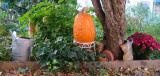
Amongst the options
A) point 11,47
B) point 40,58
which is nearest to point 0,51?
point 11,47

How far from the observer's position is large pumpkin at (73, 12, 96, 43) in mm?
3469

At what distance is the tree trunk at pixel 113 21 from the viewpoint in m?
3.47

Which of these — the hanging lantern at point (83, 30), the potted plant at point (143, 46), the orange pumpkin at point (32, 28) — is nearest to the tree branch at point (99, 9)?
the hanging lantern at point (83, 30)

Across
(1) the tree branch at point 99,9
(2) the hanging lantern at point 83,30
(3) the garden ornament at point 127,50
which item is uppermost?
(1) the tree branch at point 99,9

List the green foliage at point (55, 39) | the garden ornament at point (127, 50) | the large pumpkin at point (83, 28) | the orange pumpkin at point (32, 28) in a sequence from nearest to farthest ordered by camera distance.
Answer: the green foliage at point (55, 39) < the large pumpkin at point (83, 28) < the garden ornament at point (127, 50) < the orange pumpkin at point (32, 28)

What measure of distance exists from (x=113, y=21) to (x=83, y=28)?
0.34m

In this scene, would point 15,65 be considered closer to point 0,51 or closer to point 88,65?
point 0,51

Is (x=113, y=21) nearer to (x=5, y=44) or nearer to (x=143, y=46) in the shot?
(x=143, y=46)

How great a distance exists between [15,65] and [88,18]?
3.09 feet

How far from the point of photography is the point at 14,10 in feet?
21.1

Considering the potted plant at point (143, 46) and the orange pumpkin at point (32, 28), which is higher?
the orange pumpkin at point (32, 28)

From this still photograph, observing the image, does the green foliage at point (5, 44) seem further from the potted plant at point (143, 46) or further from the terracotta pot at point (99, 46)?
the potted plant at point (143, 46)

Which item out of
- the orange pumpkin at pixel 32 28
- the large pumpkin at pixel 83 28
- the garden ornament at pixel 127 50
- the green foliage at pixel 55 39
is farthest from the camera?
the orange pumpkin at pixel 32 28

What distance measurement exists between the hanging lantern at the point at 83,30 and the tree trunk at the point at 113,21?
0.61 feet
